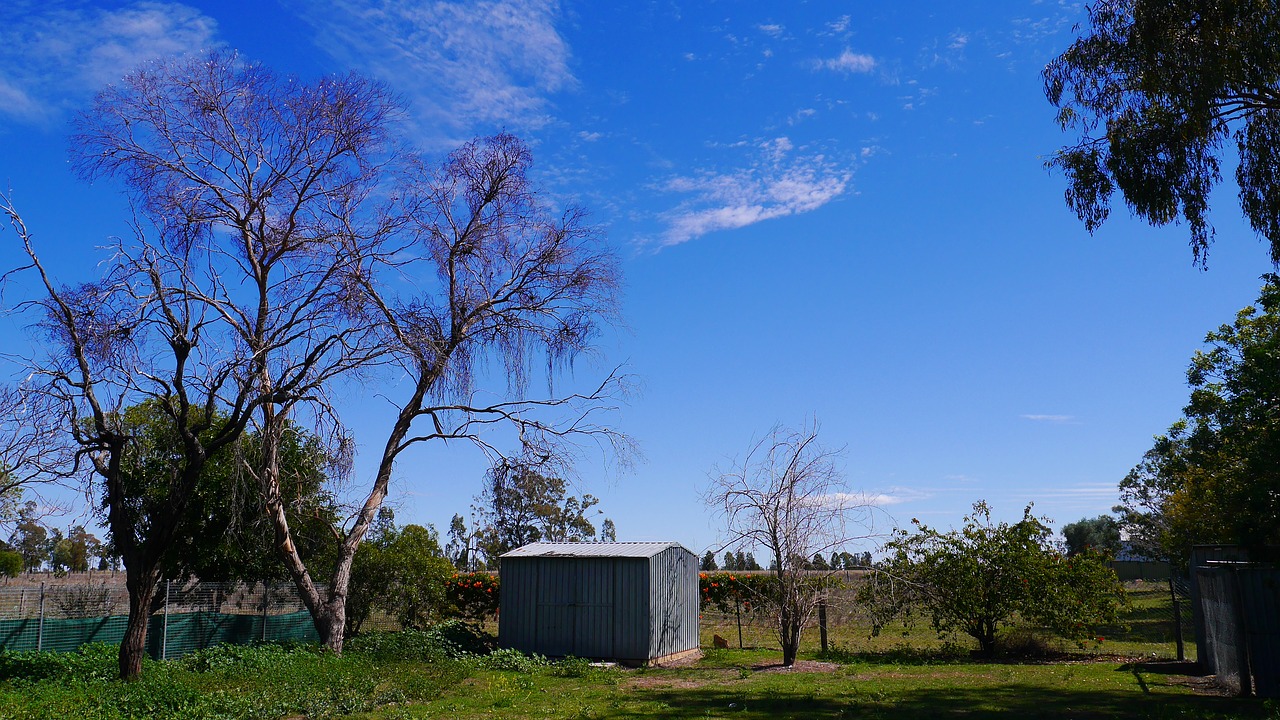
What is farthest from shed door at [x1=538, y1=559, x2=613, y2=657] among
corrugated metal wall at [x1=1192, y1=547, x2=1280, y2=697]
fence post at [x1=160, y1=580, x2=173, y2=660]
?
corrugated metal wall at [x1=1192, y1=547, x2=1280, y2=697]

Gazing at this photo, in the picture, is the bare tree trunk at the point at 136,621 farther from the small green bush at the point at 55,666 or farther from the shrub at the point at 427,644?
the shrub at the point at 427,644

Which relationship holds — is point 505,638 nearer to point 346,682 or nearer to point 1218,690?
point 346,682

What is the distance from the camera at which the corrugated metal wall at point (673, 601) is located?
781 inches

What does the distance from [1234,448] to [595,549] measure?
15.8m

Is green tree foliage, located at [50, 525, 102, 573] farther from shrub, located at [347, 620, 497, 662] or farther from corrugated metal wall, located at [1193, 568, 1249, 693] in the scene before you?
corrugated metal wall, located at [1193, 568, 1249, 693]

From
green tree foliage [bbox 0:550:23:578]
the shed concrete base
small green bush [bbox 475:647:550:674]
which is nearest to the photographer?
small green bush [bbox 475:647:550:674]

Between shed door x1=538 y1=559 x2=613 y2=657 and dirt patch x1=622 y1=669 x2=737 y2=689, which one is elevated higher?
shed door x1=538 y1=559 x2=613 y2=657

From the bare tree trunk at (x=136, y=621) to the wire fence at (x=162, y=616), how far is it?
4.08m

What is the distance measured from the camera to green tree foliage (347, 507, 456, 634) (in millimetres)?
22938

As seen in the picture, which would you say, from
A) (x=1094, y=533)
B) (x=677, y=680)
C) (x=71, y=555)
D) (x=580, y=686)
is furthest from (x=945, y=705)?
(x=71, y=555)

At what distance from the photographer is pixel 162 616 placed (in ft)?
58.4

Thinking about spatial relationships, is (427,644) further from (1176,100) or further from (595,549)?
(1176,100)

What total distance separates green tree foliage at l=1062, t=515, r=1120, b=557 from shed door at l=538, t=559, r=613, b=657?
5627 centimetres

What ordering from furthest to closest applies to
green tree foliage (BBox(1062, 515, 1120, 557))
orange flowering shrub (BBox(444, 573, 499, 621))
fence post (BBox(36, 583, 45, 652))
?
green tree foliage (BBox(1062, 515, 1120, 557)), orange flowering shrub (BBox(444, 573, 499, 621)), fence post (BBox(36, 583, 45, 652))
